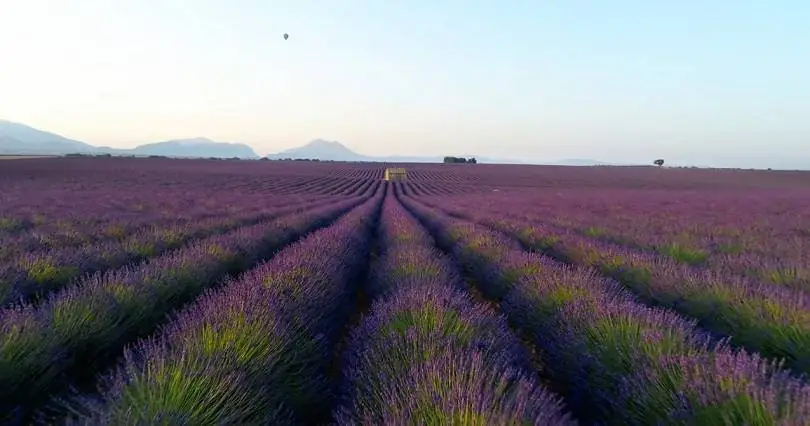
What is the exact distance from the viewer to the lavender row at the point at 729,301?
3822mm

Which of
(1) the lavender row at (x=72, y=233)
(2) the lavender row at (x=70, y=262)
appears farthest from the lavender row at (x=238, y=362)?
(1) the lavender row at (x=72, y=233)

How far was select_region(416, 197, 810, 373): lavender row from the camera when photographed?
382 centimetres

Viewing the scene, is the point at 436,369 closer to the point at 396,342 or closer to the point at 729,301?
the point at 396,342

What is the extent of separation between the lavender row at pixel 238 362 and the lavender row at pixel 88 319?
36cm

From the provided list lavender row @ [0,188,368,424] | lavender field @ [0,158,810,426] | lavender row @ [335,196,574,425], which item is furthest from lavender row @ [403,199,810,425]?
lavender row @ [0,188,368,424]

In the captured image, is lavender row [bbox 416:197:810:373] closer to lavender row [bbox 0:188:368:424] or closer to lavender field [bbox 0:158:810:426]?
lavender field [bbox 0:158:810:426]

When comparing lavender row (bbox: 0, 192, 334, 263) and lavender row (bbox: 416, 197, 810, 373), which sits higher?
lavender row (bbox: 416, 197, 810, 373)

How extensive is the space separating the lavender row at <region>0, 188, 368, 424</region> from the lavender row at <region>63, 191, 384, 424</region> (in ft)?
1.19

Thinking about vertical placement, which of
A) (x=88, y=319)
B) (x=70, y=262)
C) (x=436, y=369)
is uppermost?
(x=436, y=369)

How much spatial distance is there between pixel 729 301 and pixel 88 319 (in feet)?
16.7

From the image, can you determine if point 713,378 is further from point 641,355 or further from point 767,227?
point 767,227

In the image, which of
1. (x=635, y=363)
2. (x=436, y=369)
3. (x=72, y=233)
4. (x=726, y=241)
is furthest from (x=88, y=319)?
(x=726, y=241)

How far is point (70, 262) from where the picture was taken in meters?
6.05

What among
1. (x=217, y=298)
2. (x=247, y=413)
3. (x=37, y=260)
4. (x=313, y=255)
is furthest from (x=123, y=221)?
(x=247, y=413)
